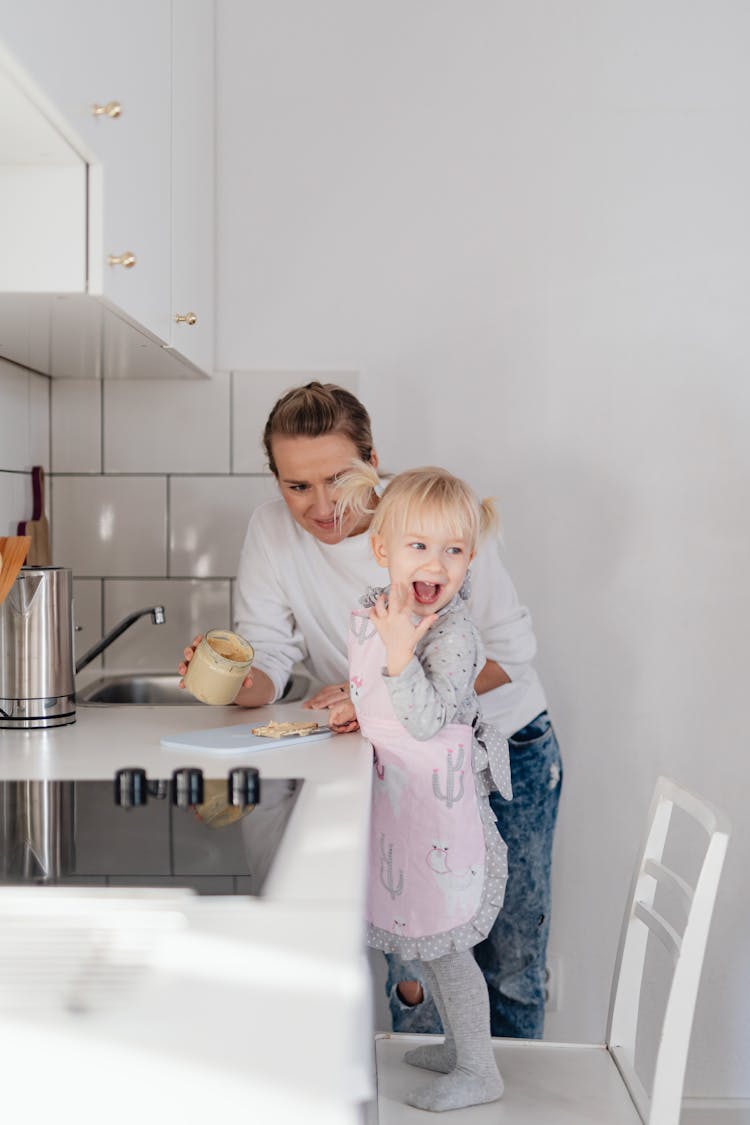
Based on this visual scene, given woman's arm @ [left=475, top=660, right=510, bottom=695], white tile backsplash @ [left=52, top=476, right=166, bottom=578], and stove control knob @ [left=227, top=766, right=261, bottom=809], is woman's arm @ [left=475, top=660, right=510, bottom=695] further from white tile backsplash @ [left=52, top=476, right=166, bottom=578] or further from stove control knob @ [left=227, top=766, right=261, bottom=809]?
white tile backsplash @ [left=52, top=476, right=166, bottom=578]

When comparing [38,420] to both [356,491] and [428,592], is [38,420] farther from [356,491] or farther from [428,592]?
[428,592]

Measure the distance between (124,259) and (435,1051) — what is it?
1.05m

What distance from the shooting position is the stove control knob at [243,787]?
110 cm

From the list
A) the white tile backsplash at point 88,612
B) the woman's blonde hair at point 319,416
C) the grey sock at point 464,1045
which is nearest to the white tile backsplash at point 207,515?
the white tile backsplash at point 88,612

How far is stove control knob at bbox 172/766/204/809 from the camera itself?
110cm

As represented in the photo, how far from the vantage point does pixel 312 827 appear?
3.25 feet

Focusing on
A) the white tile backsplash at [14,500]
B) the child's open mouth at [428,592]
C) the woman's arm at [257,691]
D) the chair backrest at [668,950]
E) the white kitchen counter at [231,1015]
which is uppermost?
the white tile backsplash at [14,500]

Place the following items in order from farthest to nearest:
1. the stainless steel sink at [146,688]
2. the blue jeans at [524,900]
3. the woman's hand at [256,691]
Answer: the stainless steel sink at [146,688] → the blue jeans at [524,900] → the woman's hand at [256,691]

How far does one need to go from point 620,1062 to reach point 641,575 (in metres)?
1.02

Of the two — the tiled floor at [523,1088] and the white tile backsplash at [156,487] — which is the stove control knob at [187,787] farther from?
the white tile backsplash at [156,487]

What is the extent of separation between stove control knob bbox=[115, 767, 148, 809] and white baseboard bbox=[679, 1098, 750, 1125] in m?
1.56

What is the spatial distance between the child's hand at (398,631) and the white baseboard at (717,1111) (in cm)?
144

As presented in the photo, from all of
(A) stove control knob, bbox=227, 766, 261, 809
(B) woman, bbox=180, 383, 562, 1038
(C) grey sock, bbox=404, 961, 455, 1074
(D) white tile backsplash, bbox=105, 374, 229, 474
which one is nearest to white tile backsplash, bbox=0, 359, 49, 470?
(D) white tile backsplash, bbox=105, 374, 229, 474

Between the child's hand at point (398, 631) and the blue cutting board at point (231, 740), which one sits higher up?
the child's hand at point (398, 631)
